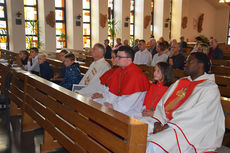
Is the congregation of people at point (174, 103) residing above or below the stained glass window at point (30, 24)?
below

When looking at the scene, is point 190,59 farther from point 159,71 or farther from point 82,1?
point 82,1

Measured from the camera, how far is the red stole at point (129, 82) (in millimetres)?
3295

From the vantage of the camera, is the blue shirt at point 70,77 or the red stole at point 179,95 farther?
the blue shirt at point 70,77

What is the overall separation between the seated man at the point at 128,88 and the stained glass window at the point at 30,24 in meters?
10.5

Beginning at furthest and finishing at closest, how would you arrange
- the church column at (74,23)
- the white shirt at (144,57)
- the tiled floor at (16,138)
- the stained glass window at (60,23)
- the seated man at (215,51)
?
1. the stained glass window at (60,23)
2. the church column at (74,23)
3. the white shirt at (144,57)
4. the seated man at (215,51)
5. the tiled floor at (16,138)

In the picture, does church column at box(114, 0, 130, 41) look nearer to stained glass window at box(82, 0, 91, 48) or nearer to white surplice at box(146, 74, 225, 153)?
stained glass window at box(82, 0, 91, 48)

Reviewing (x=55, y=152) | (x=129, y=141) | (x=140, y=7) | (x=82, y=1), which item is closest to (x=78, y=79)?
(x=55, y=152)

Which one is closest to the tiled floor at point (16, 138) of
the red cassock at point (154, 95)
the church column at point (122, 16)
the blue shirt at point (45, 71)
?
the red cassock at point (154, 95)

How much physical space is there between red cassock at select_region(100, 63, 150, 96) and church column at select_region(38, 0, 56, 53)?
10280 millimetres

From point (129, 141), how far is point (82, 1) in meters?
13.2

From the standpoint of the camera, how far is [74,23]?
13.9 m

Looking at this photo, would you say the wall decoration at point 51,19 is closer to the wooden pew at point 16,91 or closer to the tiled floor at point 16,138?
the wooden pew at point 16,91

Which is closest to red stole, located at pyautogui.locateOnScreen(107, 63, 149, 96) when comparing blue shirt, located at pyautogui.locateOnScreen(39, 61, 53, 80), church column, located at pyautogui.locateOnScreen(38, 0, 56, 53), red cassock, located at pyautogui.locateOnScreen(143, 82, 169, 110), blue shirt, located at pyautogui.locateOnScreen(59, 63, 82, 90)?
red cassock, located at pyautogui.locateOnScreen(143, 82, 169, 110)

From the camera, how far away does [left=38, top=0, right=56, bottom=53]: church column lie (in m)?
13.0
